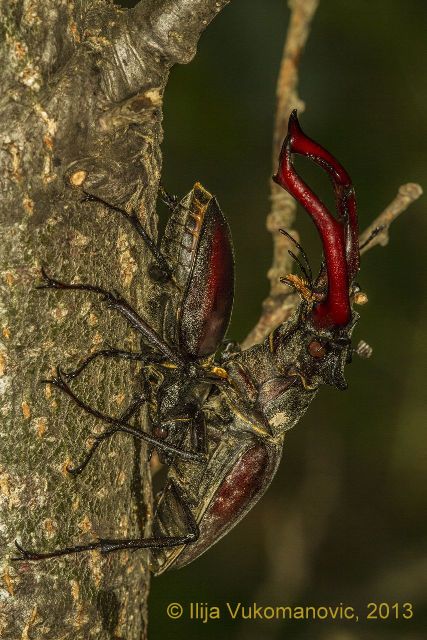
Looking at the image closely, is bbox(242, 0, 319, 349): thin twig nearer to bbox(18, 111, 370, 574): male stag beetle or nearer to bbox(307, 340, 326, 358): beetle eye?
bbox(18, 111, 370, 574): male stag beetle

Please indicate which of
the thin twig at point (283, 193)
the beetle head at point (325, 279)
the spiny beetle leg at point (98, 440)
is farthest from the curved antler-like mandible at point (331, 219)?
the spiny beetle leg at point (98, 440)

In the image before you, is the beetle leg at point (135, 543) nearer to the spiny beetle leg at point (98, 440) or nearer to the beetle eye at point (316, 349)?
the spiny beetle leg at point (98, 440)

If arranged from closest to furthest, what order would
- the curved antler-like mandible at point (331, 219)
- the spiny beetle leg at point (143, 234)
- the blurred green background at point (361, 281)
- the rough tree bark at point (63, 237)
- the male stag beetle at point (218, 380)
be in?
1. the rough tree bark at point (63, 237)
2. the spiny beetle leg at point (143, 234)
3. the curved antler-like mandible at point (331, 219)
4. the male stag beetle at point (218, 380)
5. the blurred green background at point (361, 281)

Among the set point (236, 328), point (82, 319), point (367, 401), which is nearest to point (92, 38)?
point (82, 319)

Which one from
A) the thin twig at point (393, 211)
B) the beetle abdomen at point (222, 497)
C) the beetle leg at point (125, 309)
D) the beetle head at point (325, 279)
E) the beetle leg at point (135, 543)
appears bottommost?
the beetle leg at point (135, 543)

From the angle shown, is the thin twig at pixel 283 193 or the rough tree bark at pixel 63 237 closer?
the rough tree bark at pixel 63 237

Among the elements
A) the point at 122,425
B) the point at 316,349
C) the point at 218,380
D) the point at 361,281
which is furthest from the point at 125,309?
the point at 361,281

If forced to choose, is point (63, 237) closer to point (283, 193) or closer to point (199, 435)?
point (199, 435)
